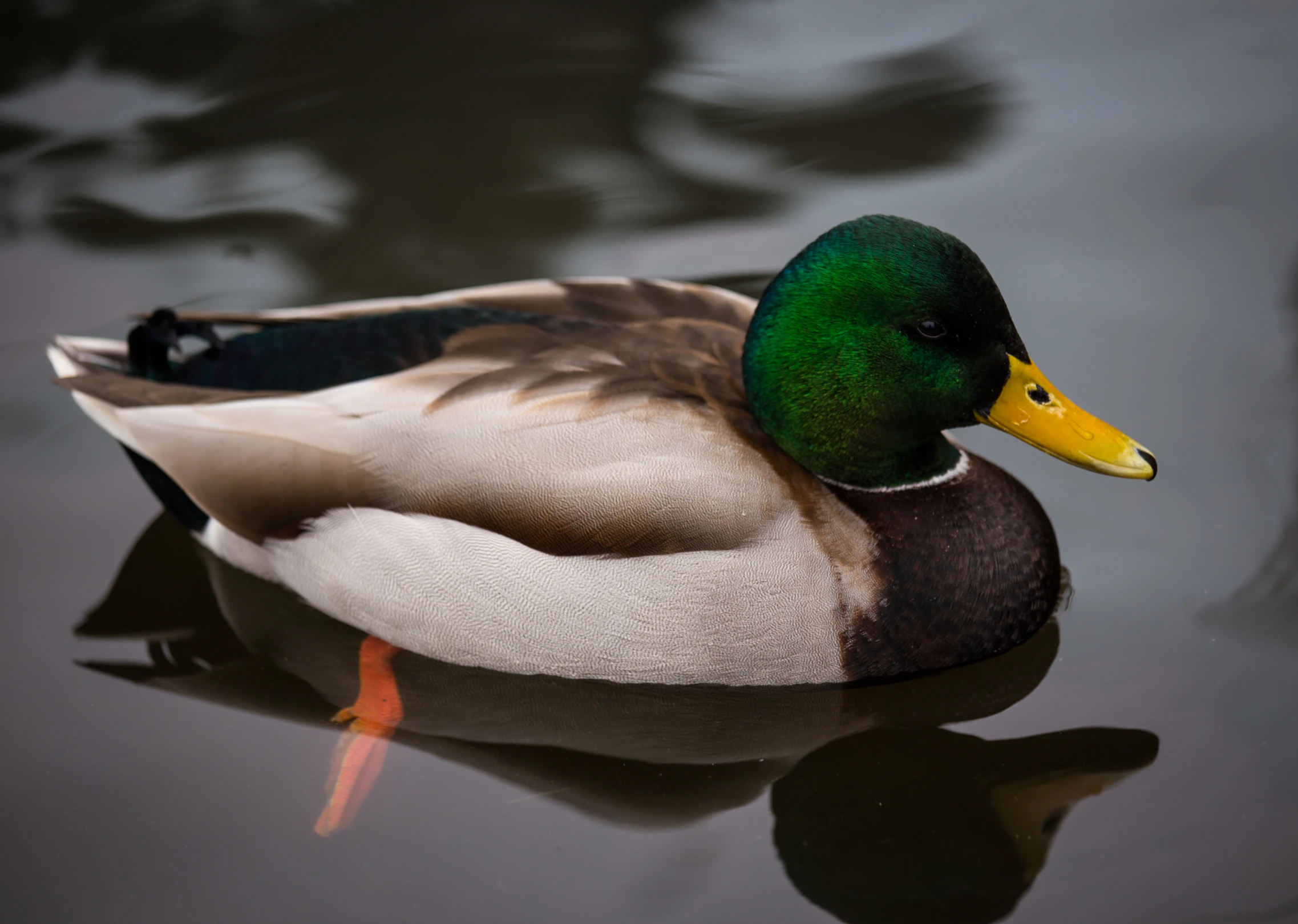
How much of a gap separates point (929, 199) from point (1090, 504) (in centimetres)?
179

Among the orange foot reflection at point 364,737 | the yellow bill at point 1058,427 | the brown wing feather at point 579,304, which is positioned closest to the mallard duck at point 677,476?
the yellow bill at point 1058,427

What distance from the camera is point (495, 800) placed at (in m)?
3.88

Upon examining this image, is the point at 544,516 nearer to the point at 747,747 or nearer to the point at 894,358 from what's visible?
the point at 747,747

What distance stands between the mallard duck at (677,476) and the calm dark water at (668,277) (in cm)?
29

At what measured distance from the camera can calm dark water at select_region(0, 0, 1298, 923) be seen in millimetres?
3693

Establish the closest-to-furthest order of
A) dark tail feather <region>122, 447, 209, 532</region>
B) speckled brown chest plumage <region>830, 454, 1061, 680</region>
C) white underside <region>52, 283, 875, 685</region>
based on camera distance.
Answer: white underside <region>52, 283, 875, 685</region>, speckled brown chest plumage <region>830, 454, 1061, 680</region>, dark tail feather <region>122, 447, 209, 532</region>

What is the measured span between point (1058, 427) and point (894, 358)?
505 mm

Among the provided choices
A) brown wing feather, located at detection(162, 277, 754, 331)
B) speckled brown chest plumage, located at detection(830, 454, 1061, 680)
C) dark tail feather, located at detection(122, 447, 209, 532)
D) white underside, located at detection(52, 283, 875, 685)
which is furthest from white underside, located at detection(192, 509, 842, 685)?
brown wing feather, located at detection(162, 277, 754, 331)

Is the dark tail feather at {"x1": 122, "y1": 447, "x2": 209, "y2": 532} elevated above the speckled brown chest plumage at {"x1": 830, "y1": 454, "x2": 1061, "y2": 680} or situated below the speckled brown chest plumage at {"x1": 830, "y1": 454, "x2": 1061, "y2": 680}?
above

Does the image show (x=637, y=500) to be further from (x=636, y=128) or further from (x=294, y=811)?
(x=636, y=128)

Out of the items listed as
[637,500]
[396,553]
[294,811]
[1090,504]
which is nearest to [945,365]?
[637,500]

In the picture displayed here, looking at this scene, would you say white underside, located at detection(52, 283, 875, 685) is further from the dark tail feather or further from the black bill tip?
the black bill tip

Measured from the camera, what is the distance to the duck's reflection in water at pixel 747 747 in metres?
3.69

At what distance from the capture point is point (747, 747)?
404 centimetres
